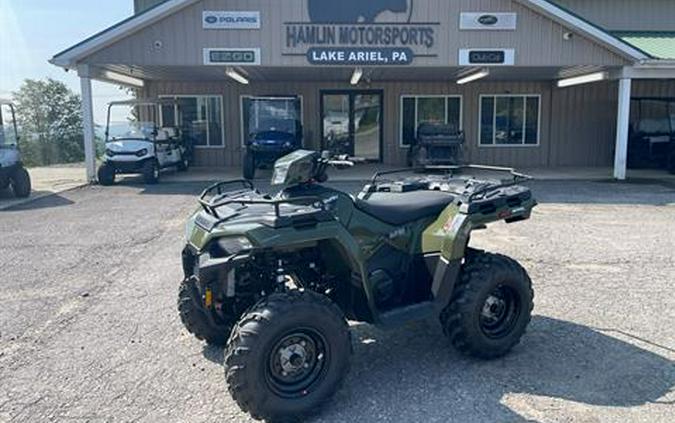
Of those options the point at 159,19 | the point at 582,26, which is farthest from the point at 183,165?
the point at 582,26

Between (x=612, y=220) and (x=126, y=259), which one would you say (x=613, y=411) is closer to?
(x=126, y=259)

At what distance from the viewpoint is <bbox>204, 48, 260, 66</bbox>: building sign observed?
13.6 m

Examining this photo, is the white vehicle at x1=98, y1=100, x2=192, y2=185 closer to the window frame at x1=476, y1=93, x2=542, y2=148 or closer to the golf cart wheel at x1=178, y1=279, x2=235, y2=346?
the window frame at x1=476, y1=93, x2=542, y2=148

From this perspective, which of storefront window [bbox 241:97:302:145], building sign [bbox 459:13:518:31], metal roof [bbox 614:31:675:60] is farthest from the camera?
storefront window [bbox 241:97:302:145]

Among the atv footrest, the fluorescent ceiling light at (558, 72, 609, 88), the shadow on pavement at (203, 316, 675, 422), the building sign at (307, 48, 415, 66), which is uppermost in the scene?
the building sign at (307, 48, 415, 66)

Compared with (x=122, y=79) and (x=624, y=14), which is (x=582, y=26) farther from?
(x=122, y=79)

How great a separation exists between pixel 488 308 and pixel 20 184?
467 inches

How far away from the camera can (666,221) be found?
938 cm

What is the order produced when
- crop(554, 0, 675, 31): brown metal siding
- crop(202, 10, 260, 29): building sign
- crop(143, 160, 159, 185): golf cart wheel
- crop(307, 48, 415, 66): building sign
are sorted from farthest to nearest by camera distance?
crop(554, 0, 675, 31): brown metal siding → crop(143, 160, 159, 185): golf cart wheel → crop(307, 48, 415, 66): building sign → crop(202, 10, 260, 29): building sign

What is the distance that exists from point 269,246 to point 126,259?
176 inches

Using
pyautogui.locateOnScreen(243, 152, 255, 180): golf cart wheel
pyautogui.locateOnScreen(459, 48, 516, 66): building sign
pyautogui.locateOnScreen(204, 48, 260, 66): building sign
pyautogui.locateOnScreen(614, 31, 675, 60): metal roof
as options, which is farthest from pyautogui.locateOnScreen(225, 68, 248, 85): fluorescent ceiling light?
pyautogui.locateOnScreen(614, 31, 675, 60): metal roof

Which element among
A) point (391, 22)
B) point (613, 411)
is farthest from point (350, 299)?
point (391, 22)

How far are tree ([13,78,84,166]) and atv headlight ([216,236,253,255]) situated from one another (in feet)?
80.0

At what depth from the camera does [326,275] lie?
144 inches
